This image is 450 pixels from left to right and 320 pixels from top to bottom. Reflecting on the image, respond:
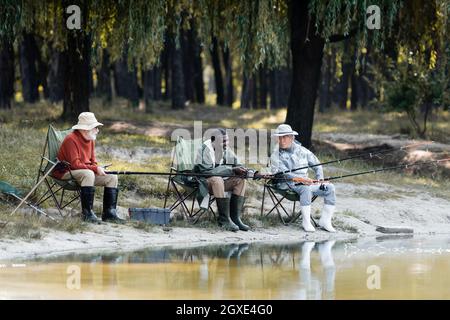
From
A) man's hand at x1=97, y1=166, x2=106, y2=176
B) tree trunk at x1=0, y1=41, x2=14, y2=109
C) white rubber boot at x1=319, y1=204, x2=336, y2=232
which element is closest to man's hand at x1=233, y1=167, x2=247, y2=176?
white rubber boot at x1=319, y1=204, x2=336, y2=232

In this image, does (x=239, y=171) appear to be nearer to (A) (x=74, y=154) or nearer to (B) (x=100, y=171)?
(B) (x=100, y=171)

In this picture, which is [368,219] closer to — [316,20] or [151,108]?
[316,20]

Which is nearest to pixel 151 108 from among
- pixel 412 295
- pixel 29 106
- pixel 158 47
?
pixel 29 106

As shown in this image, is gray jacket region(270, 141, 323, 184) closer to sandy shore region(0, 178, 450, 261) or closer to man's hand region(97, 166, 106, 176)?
sandy shore region(0, 178, 450, 261)

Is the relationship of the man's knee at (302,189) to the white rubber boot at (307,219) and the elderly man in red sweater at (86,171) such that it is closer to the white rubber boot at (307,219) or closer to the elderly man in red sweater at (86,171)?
the white rubber boot at (307,219)

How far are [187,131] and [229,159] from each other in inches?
375

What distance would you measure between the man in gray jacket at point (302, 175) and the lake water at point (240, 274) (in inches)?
61.7

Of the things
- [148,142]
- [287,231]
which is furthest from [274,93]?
[287,231]

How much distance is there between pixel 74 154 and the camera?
1445 centimetres

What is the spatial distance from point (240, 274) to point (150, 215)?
384cm

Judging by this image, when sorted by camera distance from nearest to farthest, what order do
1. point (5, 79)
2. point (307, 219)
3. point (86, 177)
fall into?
point (86, 177), point (307, 219), point (5, 79)

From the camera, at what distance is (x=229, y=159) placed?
15.6 metres

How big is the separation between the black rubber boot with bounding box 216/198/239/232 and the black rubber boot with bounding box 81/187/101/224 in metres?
1.67

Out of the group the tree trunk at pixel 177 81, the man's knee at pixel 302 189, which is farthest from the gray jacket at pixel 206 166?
the tree trunk at pixel 177 81
